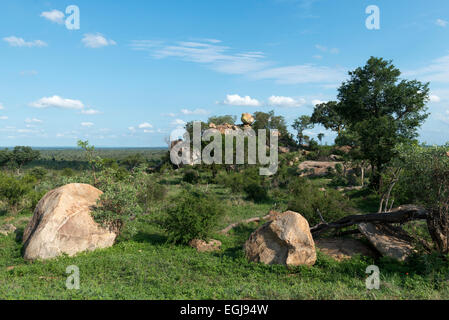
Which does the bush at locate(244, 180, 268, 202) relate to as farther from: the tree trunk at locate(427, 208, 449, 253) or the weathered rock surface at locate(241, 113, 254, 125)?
the weathered rock surface at locate(241, 113, 254, 125)

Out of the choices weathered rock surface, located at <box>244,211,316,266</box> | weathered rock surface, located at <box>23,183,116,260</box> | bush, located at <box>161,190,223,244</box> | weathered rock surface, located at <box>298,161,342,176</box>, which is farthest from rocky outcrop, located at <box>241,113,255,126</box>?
weathered rock surface, located at <box>244,211,316,266</box>

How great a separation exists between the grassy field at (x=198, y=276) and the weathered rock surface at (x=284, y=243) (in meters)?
0.36

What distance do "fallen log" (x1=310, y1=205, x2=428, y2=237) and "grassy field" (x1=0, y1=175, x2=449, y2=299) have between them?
140 cm

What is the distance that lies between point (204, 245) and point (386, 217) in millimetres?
6198

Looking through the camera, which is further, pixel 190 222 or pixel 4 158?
pixel 4 158

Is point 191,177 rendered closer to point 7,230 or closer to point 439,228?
point 7,230

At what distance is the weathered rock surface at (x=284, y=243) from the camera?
8.20 metres

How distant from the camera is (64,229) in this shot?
911 centimetres

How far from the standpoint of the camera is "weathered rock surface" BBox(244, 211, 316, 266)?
8.20 metres

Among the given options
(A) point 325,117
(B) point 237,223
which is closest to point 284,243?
(B) point 237,223

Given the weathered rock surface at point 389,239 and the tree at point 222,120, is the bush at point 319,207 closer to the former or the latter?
the weathered rock surface at point 389,239

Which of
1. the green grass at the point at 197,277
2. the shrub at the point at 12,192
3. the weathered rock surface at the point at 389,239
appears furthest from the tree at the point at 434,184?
the shrub at the point at 12,192
